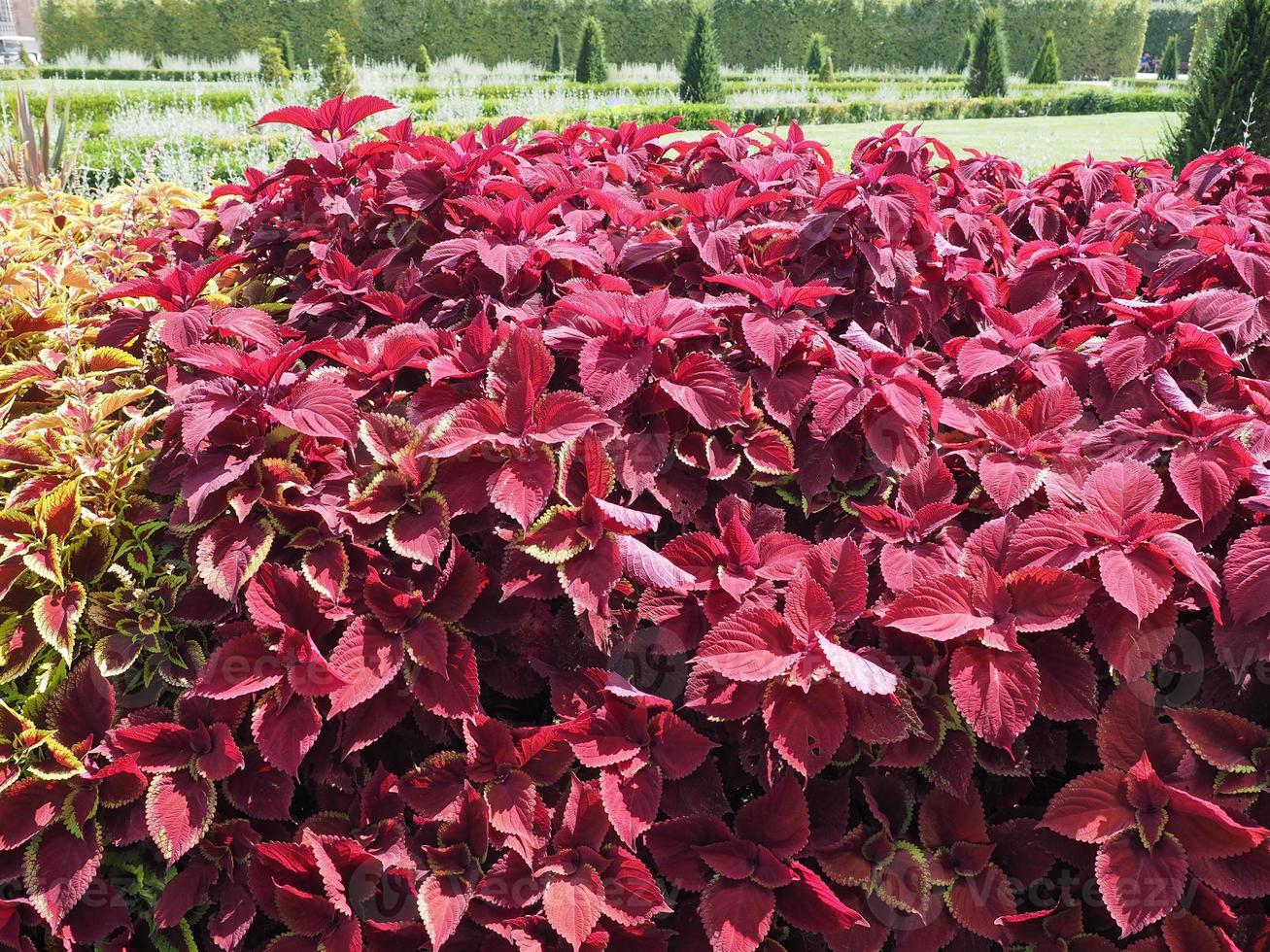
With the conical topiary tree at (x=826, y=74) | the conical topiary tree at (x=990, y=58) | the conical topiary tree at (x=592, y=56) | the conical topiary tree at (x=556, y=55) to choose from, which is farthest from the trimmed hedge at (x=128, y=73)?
the conical topiary tree at (x=990, y=58)

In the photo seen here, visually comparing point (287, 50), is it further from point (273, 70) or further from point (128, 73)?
point (273, 70)

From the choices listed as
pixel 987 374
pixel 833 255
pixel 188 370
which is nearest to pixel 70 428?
pixel 188 370

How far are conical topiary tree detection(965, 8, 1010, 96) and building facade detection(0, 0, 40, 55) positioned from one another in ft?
108

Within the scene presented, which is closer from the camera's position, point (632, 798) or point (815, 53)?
point (632, 798)

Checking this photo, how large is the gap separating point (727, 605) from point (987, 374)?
0.66 m

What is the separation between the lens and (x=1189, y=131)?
848 cm

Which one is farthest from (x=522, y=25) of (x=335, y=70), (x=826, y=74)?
A: (x=335, y=70)

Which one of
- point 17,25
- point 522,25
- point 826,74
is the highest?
point 17,25

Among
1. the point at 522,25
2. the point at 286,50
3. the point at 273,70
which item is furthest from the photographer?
the point at 522,25

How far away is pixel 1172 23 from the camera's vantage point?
4088 cm

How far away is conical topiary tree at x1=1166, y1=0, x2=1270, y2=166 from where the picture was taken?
8039 mm

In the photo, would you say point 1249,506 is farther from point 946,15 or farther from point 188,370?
point 946,15

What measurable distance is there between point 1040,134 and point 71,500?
1489 cm

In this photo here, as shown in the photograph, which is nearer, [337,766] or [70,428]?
[337,766]
